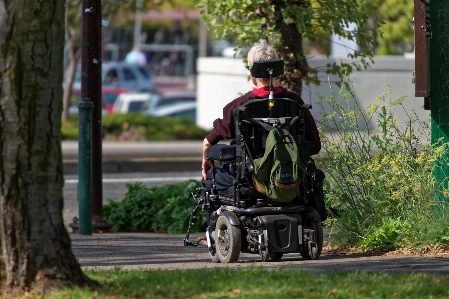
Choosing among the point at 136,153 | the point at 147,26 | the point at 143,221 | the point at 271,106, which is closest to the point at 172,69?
the point at 147,26

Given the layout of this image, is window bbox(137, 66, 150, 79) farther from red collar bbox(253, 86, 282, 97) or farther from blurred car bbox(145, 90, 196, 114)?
red collar bbox(253, 86, 282, 97)

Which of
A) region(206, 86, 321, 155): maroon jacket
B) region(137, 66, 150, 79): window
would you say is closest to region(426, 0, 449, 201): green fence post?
region(206, 86, 321, 155): maroon jacket

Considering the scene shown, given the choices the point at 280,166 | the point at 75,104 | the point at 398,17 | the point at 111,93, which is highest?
the point at 398,17

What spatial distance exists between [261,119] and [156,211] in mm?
3733

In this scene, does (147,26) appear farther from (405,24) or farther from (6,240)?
(6,240)

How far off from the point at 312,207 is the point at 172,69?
48969 millimetres

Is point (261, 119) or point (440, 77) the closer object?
point (261, 119)

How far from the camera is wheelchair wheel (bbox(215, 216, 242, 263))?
6.10 metres

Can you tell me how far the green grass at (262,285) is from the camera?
4691mm

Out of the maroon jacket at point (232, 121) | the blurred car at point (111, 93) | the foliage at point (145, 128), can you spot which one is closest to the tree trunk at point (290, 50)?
the maroon jacket at point (232, 121)

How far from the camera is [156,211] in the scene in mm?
9500

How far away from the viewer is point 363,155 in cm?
713

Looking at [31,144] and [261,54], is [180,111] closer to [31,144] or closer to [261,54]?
[261,54]

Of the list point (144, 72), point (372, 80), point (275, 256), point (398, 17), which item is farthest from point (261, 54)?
point (144, 72)
